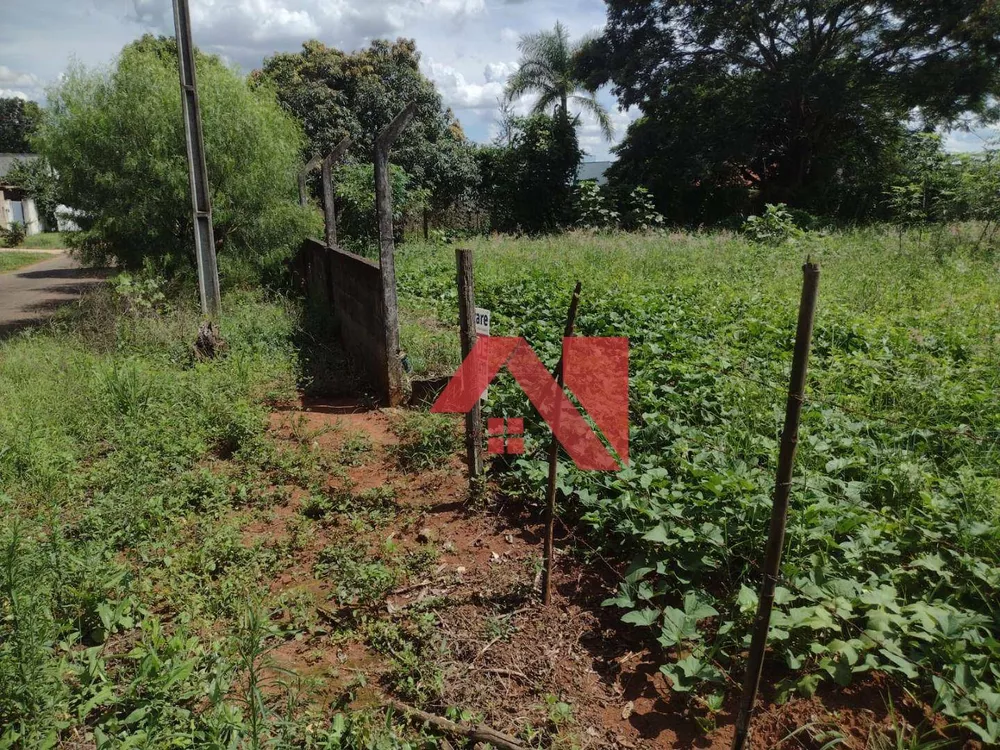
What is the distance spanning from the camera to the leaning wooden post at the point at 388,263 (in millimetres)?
5031

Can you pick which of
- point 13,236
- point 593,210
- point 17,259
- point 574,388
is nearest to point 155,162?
point 574,388

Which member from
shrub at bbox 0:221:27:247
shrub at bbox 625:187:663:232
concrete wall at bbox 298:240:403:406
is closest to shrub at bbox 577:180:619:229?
shrub at bbox 625:187:663:232

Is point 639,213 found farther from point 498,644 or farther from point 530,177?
point 498,644

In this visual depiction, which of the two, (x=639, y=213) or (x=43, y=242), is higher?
(x=639, y=213)

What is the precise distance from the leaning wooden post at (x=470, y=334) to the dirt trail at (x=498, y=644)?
0.25m

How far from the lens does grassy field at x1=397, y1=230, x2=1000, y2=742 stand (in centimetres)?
232

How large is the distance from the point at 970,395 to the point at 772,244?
788 centimetres

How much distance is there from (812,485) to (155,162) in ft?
30.1

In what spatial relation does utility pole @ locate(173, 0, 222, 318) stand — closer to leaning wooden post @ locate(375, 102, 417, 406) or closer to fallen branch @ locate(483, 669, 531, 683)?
leaning wooden post @ locate(375, 102, 417, 406)

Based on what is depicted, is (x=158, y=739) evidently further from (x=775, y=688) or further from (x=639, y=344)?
(x=639, y=344)

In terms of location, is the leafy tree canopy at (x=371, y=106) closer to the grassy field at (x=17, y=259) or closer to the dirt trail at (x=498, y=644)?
the grassy field at (x=17, y=259)

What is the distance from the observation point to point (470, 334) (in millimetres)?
3996

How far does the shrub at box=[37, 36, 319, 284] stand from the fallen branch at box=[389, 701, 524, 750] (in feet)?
28.4

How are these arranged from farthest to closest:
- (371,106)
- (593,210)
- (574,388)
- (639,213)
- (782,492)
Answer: (371,106) < (639,213) < (593,210) < (574,388) < (782,492)
